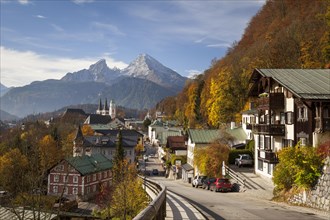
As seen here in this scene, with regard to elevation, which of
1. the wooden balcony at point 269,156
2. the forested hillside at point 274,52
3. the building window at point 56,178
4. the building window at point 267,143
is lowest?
the building window at point 56,178

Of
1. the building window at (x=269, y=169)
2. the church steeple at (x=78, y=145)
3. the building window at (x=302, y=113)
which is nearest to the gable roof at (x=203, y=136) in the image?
the building window at (x=269, y=169)

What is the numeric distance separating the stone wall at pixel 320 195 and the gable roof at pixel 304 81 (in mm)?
7795

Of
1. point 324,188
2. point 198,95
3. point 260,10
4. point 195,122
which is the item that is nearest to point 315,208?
point 324,188

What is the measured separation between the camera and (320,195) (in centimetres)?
2081

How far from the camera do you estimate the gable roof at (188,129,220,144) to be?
55688mm

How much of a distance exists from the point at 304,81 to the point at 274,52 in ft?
104

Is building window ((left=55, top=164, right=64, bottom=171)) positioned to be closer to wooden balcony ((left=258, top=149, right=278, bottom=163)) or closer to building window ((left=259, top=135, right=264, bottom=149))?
building window ((left=259, top=135, right=264, bottom=149))

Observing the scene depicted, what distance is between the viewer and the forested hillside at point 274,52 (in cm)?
5466

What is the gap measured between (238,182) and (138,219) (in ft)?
97.3

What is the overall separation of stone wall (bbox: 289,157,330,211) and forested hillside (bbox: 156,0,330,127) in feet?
94.7

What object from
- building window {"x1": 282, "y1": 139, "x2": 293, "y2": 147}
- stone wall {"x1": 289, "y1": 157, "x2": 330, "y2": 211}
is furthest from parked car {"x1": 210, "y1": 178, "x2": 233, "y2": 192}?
stone wall {"x1": 289, "y1": 157, "x2": 330, "y2": 211}

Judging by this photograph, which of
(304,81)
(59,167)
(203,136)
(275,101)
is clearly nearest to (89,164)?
(59,167)

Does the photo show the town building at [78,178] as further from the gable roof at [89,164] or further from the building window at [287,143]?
the building window at [287,143]

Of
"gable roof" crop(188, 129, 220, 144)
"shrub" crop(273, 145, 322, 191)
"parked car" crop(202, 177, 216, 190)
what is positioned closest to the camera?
"shrub" crop(273, 145, 322, 191)
